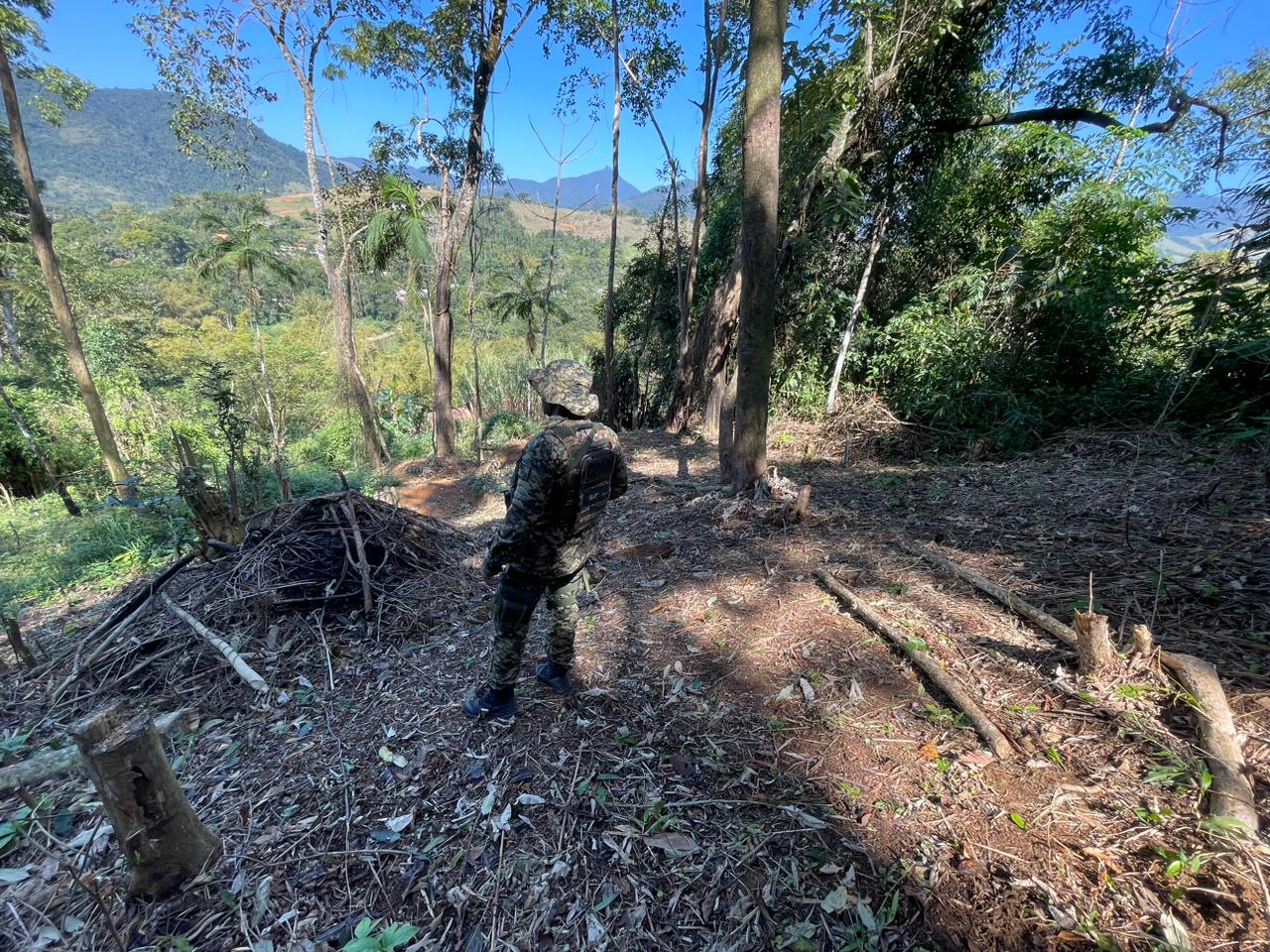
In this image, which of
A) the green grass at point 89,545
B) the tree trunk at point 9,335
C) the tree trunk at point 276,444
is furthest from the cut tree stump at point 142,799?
the tree trunk at point 9,335

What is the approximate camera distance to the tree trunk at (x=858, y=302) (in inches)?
313

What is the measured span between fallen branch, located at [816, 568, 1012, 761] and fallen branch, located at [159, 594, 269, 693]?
11.8 ft

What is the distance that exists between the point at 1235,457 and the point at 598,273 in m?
48.8

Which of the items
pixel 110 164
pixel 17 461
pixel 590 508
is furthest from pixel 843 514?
pixel 110 164

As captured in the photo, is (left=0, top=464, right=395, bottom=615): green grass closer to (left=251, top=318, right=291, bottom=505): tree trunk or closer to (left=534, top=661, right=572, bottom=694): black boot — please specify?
(left=251, top=318, right=291, bottom=505): tree trunk

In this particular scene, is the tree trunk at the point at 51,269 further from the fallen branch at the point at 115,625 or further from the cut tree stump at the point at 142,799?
the cut tree stump at the point at 142,799

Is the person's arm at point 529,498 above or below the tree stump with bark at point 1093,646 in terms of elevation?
above

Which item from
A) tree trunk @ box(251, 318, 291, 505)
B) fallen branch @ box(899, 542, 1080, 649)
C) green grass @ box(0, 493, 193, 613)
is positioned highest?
fallen branch @ box(899, 542, 1080, 649)

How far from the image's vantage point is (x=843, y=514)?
15.4ft

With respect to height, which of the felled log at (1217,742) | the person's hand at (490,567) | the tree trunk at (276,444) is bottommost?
the tree trunk at (276,444)

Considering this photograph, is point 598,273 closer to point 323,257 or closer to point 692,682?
point 323,257

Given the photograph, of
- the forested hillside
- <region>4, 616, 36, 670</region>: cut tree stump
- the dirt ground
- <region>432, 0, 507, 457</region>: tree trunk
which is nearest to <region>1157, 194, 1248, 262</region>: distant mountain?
the forested hillside

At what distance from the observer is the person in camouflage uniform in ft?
7.97

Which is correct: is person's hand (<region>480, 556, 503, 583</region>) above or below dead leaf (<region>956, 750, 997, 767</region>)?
above
